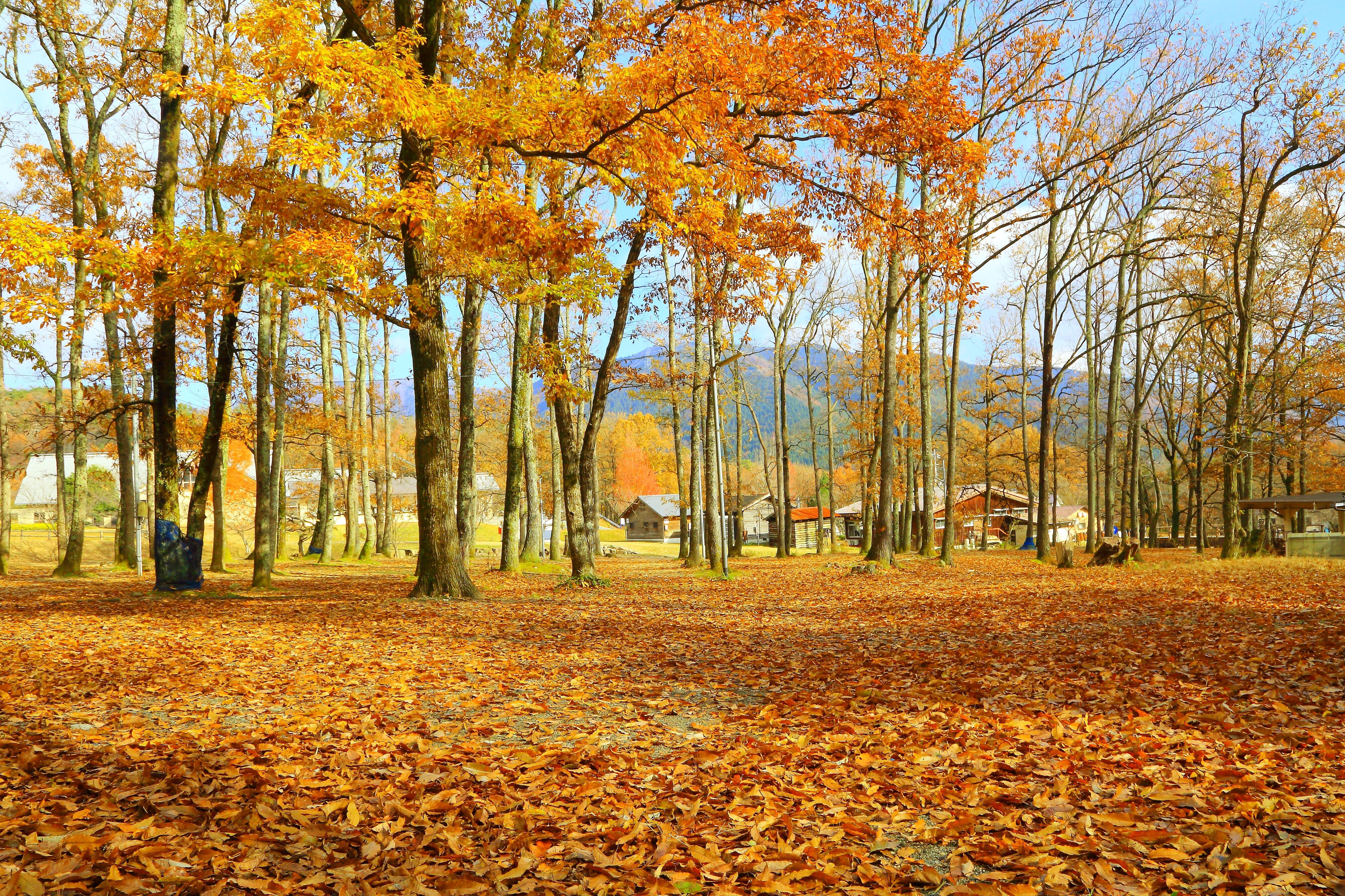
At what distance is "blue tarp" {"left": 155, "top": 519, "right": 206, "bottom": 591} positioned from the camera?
1304cm

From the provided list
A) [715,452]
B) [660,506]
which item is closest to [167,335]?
[715,452]

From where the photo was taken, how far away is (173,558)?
1313cm

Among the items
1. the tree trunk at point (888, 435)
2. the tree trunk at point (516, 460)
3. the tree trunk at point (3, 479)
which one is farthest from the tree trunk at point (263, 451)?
the tree trunk at point (888, 435)

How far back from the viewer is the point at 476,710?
18.9 feet

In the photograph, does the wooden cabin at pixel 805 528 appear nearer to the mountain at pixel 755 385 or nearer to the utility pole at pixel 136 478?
the mountain at pixel 755 385

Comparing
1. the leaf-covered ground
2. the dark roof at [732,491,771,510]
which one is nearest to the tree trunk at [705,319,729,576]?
the leaf-covered ground

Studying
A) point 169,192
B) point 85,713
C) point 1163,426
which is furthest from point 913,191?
point 1163,426

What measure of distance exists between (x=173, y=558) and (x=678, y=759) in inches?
469

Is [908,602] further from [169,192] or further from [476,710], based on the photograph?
[169,192]

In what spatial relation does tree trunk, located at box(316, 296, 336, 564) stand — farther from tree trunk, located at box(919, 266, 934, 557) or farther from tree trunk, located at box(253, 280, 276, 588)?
tree trunk, located at box(919, 266, 934, 557)

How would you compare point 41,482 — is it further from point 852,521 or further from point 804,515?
point 852,521

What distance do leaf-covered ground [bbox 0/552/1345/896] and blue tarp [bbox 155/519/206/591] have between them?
11.0ft

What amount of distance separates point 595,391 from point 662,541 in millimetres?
48950

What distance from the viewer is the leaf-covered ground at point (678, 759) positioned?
3061 mm
